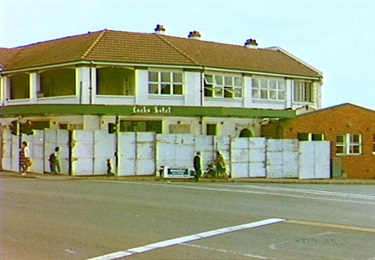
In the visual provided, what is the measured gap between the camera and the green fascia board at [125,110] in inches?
1200

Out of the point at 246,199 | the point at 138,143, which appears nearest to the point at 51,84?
the point at 138,143

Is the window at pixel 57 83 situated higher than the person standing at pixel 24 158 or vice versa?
the window at pixel 57 83

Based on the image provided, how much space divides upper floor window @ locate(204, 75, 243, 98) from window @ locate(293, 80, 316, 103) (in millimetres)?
5693

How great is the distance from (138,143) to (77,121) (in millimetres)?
6224

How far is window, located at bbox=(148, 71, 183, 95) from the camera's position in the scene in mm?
33250

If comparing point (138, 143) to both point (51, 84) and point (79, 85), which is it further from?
point (51, 84)

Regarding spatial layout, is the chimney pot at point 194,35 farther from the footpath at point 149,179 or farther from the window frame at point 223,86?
the footpath at point 149,179

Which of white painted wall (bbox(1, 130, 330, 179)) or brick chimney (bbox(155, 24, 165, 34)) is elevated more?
brick chimney (bbox(155, 24, 165, 34))

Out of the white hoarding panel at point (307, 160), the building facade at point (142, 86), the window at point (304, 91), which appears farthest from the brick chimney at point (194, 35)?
the white hoarding panel at point (307, 160)

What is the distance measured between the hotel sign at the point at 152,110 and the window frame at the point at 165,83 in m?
1.78

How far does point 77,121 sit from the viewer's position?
31.8 metres

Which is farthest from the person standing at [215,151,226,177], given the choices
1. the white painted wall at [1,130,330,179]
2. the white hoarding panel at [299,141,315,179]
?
the white hoarding panel at [299,141,315,179]

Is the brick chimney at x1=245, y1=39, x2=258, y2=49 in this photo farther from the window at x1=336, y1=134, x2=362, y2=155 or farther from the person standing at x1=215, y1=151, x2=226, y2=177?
the person standing at x1=215, y1=151, x2=226, y2=177

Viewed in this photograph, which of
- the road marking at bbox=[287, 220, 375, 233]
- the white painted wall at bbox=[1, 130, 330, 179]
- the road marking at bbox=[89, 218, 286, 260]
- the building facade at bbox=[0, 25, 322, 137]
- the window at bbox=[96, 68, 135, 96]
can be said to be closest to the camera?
the road marking at bbox=[89, 218, 286, 260]
